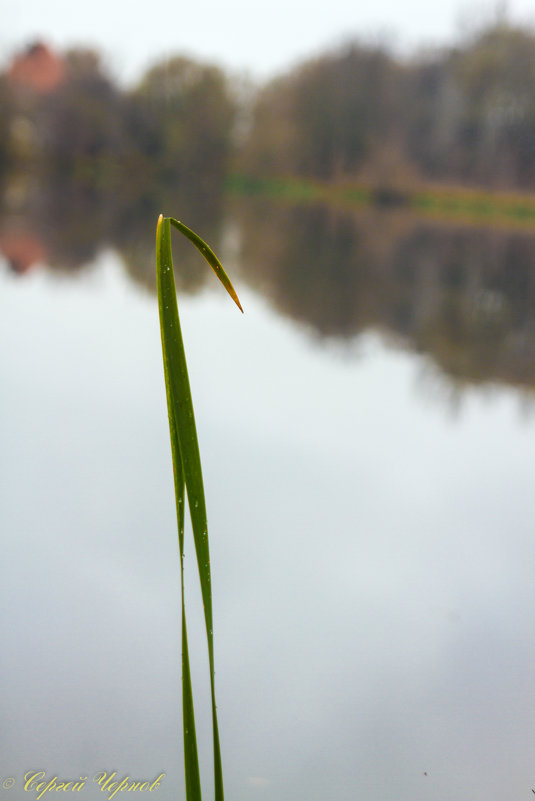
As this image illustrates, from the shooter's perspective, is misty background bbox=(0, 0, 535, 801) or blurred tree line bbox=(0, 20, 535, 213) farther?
blurred tree line bbox=(0, 20, 535, 213)

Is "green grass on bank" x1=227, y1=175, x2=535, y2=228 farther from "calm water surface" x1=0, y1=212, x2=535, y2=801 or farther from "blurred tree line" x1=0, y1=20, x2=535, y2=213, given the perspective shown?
"calm water surface" x1=0, y1=212, x2=535, y2=801

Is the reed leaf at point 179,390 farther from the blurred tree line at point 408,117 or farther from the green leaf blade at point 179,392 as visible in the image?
the blurred tree line at point 408,117

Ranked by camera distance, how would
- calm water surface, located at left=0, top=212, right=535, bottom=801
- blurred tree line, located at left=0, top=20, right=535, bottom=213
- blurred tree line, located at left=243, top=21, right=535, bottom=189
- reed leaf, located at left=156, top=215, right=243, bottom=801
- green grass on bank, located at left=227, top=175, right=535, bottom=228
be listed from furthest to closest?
blurred tree line, located at left=0, top=20, right=535, bottom=213 → blurred tree line, located at left=243, top=21, right=535, bottom=189 → green grass on bank, located at left=227, top=175, right=535, bottom=228 → calm water surface, located at left=0, top=212, right=535, bottom=801 → reed leaf, located at left=156, top=215, right=243, bottom=801

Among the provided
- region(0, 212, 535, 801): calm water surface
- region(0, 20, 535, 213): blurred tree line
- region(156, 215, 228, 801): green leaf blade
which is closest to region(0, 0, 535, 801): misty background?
region(0, 212, 535, 801): calm water surface

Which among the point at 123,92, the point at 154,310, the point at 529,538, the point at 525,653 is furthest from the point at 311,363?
the point at 123,92

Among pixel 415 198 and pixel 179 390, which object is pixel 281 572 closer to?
pixel 179 390

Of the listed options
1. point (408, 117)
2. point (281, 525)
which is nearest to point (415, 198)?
point (408, 117)
